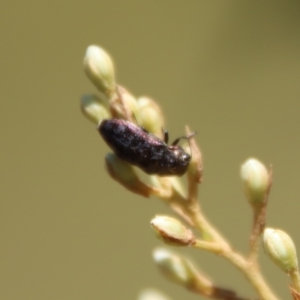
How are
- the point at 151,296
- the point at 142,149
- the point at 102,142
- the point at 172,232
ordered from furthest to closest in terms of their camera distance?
the point at 102,142, the point at 151,296, the point at 142,149, the point at 172,232

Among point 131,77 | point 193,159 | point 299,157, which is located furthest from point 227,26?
point 193,159

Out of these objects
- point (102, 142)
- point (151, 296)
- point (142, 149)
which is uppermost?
point (102, 142)

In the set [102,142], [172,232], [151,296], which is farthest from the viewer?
[102,142]

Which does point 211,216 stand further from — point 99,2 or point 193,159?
point 193,159

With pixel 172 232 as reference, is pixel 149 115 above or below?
above

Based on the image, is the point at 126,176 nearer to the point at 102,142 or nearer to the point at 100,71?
the point at 100,71

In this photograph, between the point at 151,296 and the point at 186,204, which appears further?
the point at 151,296

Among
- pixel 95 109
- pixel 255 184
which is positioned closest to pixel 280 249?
pixel 255 184
